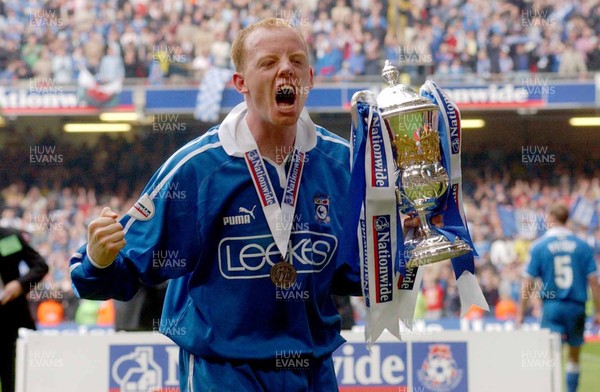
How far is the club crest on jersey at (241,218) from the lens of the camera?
3.08m

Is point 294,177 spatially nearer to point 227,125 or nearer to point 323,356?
point 227,125

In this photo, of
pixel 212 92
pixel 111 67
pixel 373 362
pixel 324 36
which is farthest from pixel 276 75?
pixel 324 36

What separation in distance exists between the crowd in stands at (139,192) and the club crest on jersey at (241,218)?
12680mm

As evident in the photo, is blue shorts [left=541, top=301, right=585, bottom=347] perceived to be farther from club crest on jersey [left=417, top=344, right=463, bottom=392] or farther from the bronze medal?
the bronze medal

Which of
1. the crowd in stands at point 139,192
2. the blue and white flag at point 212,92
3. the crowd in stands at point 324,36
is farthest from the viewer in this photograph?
the crowd in stands at point 324,36

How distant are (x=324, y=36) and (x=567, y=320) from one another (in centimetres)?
1139

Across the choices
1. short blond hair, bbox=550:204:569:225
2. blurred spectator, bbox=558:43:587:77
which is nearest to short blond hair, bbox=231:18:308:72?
short blond hair, bbox=550:204:569:225

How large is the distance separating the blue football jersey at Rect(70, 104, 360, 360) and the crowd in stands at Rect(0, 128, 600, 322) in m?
12.6

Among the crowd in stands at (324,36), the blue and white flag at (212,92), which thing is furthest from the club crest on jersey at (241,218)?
the crowd in stands at (324,36)

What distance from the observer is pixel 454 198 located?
336 centimetres

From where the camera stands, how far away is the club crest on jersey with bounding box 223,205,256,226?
308 centimetres

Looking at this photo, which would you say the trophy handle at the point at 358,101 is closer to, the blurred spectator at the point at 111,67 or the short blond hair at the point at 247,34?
the short blond hair at the point at 247,34

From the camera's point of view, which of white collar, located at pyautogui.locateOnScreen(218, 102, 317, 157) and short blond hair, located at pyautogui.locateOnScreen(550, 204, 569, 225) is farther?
short blond hair, located at pyautogui.locateOnScreen(550, 204, 569, 225)

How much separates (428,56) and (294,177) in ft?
51.8
